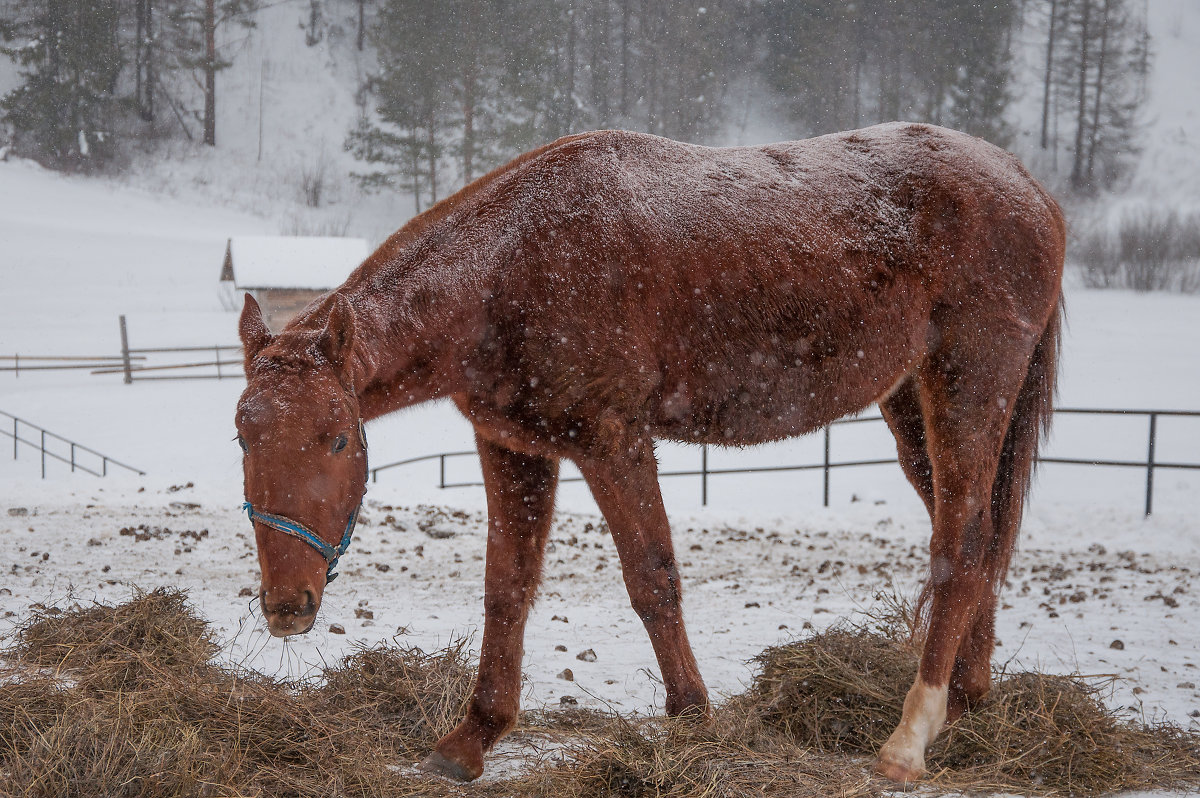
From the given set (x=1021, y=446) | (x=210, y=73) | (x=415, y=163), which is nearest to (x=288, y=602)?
(x=1021, y=446)

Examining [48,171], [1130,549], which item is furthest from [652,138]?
[48,171]

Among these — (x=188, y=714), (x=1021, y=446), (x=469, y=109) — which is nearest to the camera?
(x=188, y=714)

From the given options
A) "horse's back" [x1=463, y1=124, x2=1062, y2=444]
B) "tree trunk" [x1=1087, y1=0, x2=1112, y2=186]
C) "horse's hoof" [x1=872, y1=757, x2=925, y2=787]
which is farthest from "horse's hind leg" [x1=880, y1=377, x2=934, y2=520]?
"tree trunk" [x1=1087, y1=0, x2=1112, y2=186]

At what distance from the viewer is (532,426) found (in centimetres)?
253

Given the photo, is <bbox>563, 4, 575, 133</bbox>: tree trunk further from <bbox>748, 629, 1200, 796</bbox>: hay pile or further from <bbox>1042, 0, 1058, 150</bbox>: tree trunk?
<bbox>748, 629, 1200, 796</bbox>: hay pile

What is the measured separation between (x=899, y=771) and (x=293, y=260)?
60.3 feet

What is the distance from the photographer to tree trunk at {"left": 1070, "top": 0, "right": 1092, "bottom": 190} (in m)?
17.1

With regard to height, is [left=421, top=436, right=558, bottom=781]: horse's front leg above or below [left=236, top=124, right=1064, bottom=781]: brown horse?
below

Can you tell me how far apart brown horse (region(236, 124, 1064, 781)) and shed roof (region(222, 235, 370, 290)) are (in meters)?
15.9

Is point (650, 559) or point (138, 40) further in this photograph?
point (138, 40)

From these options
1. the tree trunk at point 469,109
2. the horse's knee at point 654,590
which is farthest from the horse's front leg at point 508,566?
the tree trunk at point 469,109

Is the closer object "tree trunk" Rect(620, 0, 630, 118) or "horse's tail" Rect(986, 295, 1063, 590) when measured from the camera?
"horse's tail" Rect(986, 295, 1063, 590)

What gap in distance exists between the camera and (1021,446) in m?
3.29

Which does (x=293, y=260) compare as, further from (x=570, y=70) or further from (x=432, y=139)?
(x=570, y=70)
